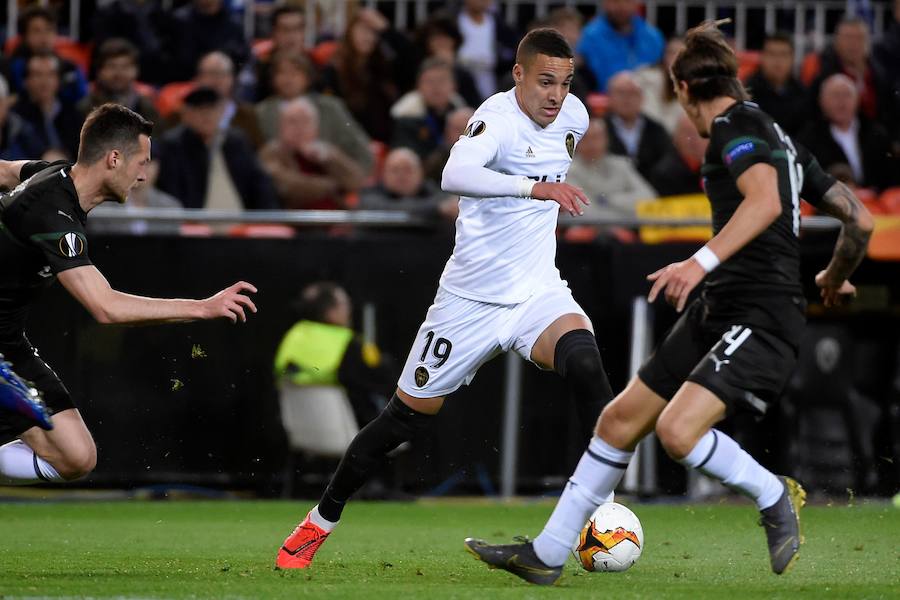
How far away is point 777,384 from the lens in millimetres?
6422

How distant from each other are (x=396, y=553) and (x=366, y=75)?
698 centimetres

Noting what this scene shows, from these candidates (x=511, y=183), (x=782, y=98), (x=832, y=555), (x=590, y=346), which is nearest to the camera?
(x=511, y=183)

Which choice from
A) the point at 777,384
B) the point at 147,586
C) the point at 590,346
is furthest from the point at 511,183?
the point at 147,586

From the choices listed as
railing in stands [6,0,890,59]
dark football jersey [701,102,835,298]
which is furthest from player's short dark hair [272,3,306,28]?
dark football jersey [701,102,835,298]

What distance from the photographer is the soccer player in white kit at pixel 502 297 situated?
292 inches

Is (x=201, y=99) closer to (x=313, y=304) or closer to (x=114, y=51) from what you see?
(x=114, y=51)

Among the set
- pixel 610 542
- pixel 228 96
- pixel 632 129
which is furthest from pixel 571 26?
pixel 610 542

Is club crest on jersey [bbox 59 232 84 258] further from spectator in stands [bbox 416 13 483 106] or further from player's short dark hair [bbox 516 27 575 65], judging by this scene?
spectator in stands [bbox 416 13 483 106]

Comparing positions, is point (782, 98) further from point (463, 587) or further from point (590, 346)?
point (463, 587)

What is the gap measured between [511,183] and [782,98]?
7758mm

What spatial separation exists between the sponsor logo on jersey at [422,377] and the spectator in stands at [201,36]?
734cm

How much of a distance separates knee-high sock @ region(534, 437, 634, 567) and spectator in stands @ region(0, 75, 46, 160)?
7.04 m

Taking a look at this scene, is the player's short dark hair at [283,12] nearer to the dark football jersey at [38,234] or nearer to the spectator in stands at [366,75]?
the spectator in stands at [366,75]

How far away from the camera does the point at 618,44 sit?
48.8 feet
